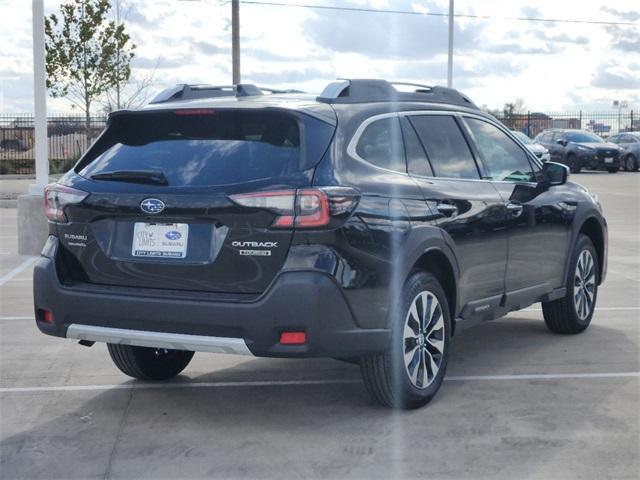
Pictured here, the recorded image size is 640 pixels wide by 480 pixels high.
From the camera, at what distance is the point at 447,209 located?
626 cm

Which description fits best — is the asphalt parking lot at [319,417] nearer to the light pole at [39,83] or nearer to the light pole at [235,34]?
the light pole at [39,83]

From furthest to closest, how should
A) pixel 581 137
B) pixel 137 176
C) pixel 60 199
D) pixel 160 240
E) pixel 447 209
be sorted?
pixel 581 137
pixel 447 209
pixel 60 199
pixel 137 176
pixel 160 240

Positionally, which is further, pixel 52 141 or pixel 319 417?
pixel 52 141

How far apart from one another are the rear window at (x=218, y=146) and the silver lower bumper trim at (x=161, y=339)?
777 millimetres

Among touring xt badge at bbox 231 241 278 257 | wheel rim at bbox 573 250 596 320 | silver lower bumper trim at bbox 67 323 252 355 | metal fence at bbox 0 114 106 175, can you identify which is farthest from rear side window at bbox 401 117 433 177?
metal fence at bbox 0 114 106 175

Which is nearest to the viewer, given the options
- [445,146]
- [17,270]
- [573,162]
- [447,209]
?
[447,209]

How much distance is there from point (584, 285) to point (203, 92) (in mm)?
3375

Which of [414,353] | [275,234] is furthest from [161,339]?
[414,353]

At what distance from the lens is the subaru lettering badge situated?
549cm

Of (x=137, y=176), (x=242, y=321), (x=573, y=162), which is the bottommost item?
(x=573, y=162)

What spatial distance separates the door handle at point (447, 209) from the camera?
6195mm

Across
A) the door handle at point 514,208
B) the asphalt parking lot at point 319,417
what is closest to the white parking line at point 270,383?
the asphalt parking lot at point 319,417

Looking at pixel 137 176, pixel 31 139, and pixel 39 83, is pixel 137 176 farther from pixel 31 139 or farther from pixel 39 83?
pixel 31 139

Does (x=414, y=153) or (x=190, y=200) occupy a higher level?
(x=414, y=153)
